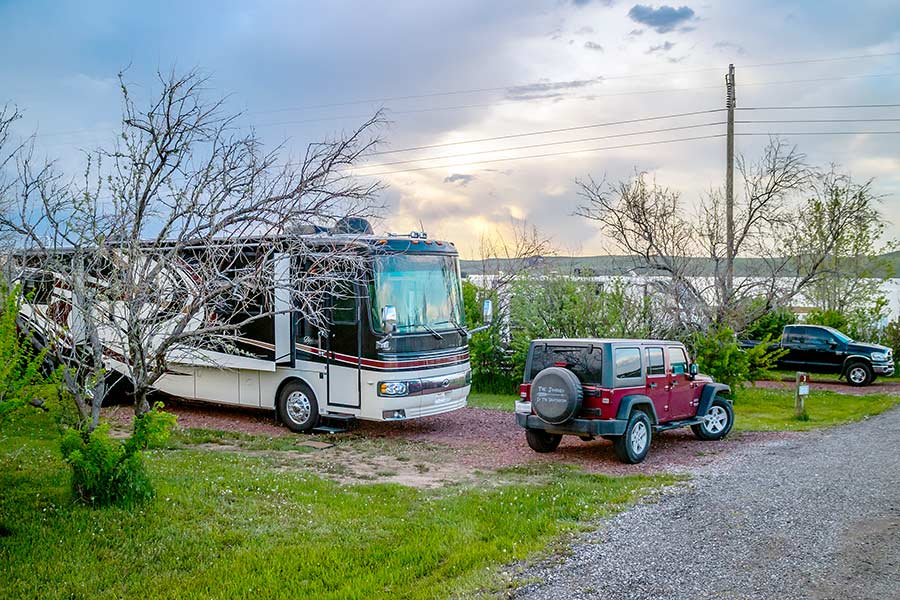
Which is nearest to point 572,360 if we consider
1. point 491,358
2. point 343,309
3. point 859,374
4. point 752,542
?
point 343,309

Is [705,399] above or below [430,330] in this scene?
below

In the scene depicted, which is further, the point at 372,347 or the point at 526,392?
the point at 372,347

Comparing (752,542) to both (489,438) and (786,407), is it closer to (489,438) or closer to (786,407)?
(489,438)

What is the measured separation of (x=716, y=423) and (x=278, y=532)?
8.11 m

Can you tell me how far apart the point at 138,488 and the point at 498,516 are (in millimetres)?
3558

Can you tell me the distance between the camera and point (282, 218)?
877cm

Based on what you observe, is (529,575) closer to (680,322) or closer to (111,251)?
(111,251)

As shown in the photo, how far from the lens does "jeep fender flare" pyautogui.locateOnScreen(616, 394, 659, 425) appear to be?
1049cm

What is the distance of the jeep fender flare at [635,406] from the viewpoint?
10.5m

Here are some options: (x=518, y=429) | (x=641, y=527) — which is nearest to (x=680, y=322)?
(x=518, y=429)

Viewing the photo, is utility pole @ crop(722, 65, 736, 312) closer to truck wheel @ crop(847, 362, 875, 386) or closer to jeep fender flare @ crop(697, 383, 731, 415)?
truck wheel @ crop(847, 362, 875, 386)

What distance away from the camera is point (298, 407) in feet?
42.8

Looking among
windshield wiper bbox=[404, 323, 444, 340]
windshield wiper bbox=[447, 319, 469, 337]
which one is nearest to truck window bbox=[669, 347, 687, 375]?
windshield wiper bbox=[447, 319, 469, 337]

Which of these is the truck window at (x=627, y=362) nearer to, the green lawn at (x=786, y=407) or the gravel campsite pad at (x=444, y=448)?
the gravel campsite pad at (x=444, y=448)
